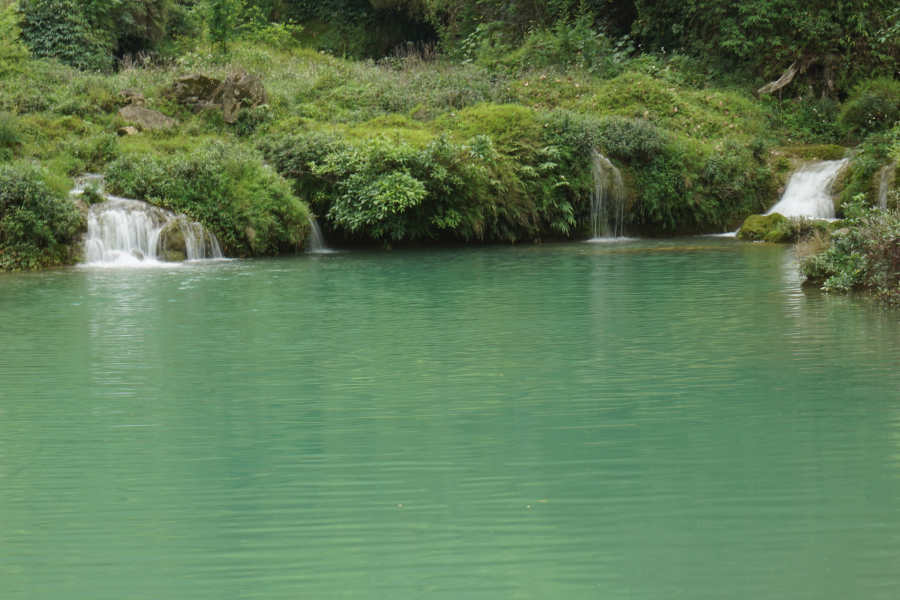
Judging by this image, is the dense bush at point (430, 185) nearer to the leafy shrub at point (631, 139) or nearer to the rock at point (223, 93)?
the leafy shrub at point (631, 139)

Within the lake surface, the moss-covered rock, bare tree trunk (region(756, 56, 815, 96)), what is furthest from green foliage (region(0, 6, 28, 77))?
bare tree trunk (region(756, 56, 815, 96))

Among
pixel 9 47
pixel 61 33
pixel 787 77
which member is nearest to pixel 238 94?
pixel 9 47

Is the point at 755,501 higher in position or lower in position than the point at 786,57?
lower

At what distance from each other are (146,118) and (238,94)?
2.27 metres

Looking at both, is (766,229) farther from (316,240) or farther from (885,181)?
(316,240)

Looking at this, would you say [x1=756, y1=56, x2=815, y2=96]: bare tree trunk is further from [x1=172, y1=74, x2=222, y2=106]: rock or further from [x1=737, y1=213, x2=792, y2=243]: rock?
[x1=172, y1=74, x2=222, y2=106]: rock

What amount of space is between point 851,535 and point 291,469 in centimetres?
292

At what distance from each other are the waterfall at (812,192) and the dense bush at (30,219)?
15.4 metres

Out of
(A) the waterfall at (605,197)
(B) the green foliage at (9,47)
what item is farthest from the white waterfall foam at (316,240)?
(B) the green foliage at (9,47)

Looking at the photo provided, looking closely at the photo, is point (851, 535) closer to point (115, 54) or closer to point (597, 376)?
point (597, 376)

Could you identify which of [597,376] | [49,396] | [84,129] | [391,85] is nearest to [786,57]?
[391,85]

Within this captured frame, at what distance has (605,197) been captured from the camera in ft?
75.6

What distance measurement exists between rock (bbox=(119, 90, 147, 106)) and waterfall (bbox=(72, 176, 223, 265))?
5346mm

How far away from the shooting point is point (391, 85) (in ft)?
88.0
